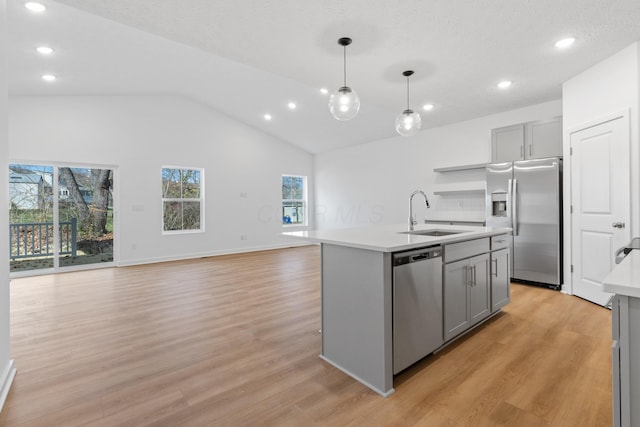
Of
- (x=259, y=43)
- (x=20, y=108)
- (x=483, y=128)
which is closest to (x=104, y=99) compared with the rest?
(x=20, y=108)

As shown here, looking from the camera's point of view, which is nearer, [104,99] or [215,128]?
[104,99]

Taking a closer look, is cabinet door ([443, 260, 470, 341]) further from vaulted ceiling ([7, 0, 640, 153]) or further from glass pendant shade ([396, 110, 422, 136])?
vaulted ceiling ([7, 0, 640, 153])

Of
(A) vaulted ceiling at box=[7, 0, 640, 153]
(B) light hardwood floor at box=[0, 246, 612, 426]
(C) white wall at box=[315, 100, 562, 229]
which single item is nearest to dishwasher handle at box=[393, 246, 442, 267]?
(B) light hardwood floor at box=[0, 246, 612, 426]

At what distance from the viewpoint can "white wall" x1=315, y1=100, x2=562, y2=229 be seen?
5.36 m

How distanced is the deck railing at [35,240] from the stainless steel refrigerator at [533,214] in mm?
7402

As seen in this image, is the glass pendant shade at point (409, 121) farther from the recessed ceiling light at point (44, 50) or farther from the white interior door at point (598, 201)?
the recessed ceiling light at point (44, 50)

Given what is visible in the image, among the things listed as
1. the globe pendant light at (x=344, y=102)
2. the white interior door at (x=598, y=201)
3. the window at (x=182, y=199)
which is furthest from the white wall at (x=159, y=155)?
the white interior door at (x=598, y=201)

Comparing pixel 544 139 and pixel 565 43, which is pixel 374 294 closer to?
pixel 565 43

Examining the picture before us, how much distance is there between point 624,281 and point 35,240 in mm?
7295

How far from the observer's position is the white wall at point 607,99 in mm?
2891

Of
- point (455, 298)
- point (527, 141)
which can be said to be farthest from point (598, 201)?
point (455, 298)

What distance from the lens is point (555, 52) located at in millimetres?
3051

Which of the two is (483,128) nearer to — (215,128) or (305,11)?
(305,11)

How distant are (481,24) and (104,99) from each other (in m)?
6.34
